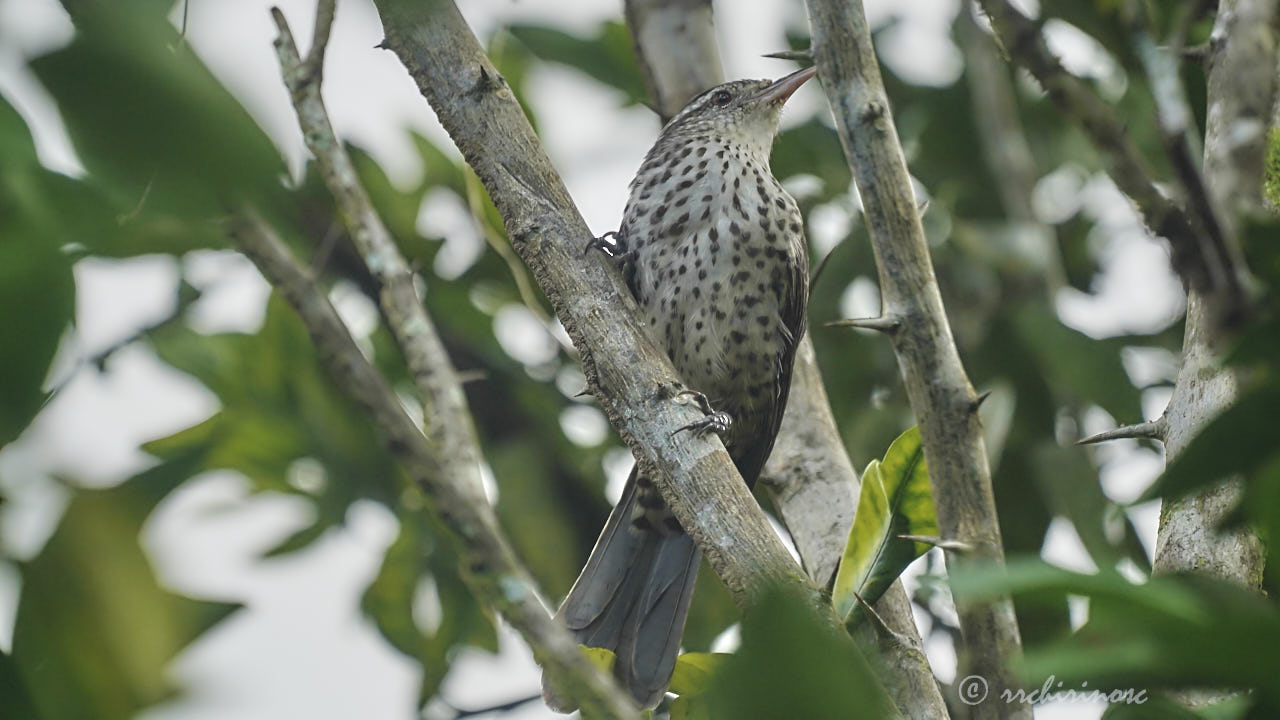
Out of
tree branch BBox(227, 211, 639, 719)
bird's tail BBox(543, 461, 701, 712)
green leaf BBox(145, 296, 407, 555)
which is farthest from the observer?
green leaf BBox(145, 296, 407, 555)

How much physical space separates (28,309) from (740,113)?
351cm

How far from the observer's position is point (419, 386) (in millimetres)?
2719

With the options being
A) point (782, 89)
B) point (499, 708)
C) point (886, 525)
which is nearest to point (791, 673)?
point (886, 525)

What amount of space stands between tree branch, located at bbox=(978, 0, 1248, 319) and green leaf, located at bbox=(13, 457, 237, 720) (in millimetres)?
803

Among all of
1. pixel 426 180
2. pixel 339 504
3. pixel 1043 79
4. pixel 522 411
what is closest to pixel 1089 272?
pixel 522 411

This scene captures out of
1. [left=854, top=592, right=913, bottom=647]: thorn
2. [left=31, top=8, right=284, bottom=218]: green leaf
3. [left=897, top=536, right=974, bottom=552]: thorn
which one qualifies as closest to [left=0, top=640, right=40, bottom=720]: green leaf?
[left=31, top=8, right=284, bottom=218]: green leaf

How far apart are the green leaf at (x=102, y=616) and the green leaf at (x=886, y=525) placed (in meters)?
1.35

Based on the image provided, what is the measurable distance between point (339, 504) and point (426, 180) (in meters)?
1.09

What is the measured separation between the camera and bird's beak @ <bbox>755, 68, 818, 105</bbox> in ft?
13.8

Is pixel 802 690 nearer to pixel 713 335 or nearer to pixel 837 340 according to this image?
pixel 713 335

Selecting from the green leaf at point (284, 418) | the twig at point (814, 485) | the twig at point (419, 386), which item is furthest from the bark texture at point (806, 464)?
the green leaf at point (284, 418)

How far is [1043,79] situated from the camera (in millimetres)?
1585

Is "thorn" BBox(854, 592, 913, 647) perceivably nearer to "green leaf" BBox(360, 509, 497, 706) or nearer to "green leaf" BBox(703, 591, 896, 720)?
"green leaf" BBox(703, 591, 896, 720)

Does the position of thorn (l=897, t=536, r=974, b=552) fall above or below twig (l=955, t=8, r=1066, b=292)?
below
